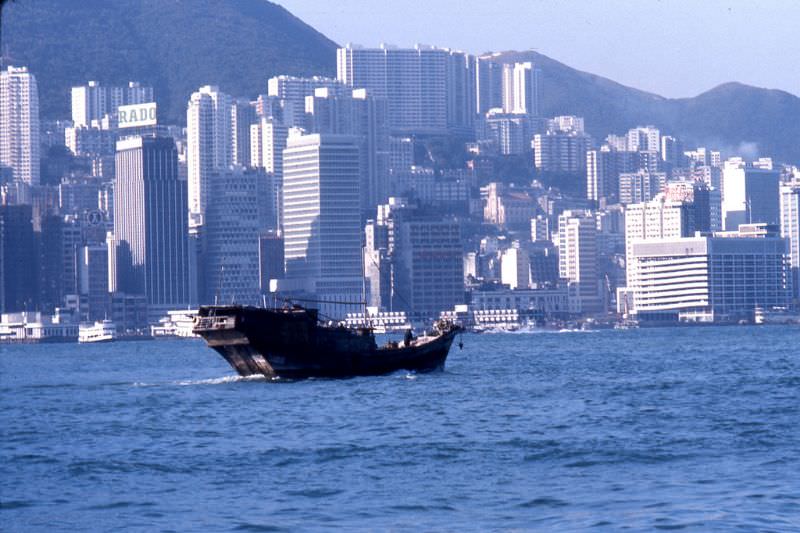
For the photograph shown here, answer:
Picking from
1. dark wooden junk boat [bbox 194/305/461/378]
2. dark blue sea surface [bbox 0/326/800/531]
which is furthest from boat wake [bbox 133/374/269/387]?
dark blue sea surface [bbox 0/326/800/531]

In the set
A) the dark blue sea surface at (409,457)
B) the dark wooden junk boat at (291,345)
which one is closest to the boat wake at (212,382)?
the dark wooden junk boat at (291,345)

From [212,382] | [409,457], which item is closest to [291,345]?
[212,382]

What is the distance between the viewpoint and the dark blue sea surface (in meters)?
41.4

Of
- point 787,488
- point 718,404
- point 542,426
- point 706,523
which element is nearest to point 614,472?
point 787,488

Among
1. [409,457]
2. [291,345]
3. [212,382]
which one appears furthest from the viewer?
[212,382]

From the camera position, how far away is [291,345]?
91375 millimetres

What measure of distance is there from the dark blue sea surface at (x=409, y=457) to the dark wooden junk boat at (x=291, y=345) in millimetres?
1599

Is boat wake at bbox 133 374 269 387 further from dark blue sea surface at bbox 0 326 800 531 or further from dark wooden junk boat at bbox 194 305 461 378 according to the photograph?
dark blue sea surface at bbox 0 326 800 531

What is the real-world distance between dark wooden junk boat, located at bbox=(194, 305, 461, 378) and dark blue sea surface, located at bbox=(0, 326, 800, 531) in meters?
1.60

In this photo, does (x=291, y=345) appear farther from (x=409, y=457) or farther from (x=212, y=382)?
(x=409, y=457)

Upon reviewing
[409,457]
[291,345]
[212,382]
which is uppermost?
[291,345]

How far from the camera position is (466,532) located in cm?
3909

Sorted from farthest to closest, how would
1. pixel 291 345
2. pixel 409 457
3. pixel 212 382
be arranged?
pixel 212 382 < pixel 291 345 < pixel 409 457

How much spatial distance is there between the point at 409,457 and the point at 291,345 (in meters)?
39.1
